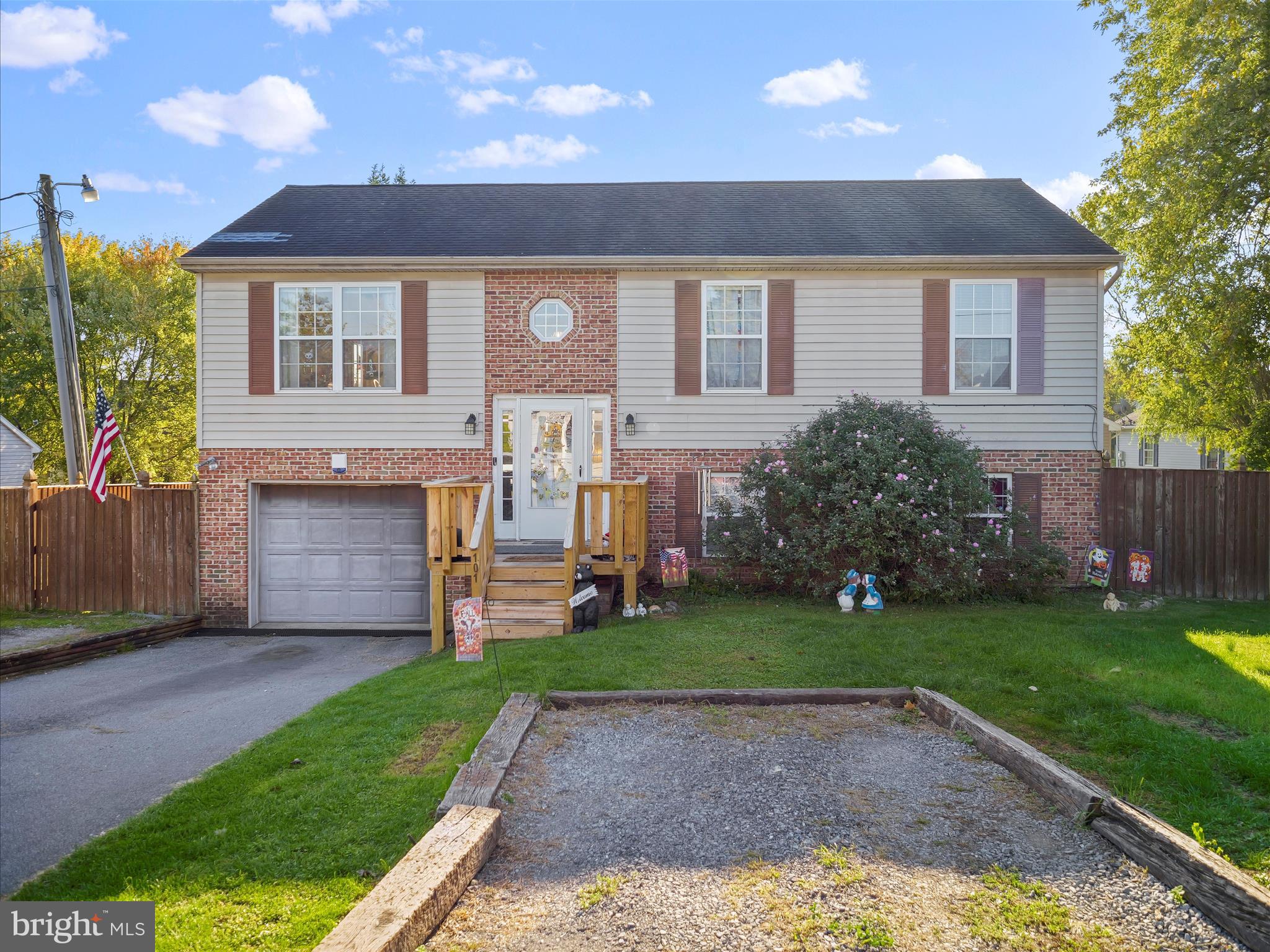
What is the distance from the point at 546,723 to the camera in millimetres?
5422

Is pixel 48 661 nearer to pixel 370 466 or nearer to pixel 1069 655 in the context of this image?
pixel 370 466

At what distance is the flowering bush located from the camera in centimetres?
920

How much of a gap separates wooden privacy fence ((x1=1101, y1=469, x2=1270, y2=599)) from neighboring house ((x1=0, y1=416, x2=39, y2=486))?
83.7 ft

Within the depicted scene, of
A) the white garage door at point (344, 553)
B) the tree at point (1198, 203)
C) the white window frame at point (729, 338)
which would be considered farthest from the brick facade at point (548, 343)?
the tree at point (1198, 203)

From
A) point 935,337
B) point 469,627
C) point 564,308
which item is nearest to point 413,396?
point 564,308

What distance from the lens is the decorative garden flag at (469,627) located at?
23.1 feet

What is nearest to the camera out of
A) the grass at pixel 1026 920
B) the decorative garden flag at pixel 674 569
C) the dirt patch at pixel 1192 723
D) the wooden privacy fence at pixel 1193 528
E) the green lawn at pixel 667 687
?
the grass at pixel 1026 920

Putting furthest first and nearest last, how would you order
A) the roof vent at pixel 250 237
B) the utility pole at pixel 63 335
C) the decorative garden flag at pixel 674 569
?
the utility pole at pixel 63 335 → the roof vent at pixel 250 237 → the decorative garden flag at pixel 674 569

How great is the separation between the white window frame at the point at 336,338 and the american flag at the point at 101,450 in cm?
213

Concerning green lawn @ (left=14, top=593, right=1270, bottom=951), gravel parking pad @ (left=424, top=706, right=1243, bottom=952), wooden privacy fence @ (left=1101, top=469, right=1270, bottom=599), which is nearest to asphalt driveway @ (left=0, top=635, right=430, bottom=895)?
green lawn @ (left=14, top=593, right=1270, bottom=951)

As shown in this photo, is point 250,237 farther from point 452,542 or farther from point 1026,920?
point 1026,920

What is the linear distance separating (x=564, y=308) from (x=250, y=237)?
482 cm

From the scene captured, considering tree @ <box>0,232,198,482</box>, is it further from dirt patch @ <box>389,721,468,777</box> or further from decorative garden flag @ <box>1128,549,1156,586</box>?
decorative garden flag @ <box>1128,549,1156,586</box>

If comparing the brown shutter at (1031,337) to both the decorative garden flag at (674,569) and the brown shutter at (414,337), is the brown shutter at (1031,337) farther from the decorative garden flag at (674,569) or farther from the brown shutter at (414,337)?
the brown shutter at (414,337)
